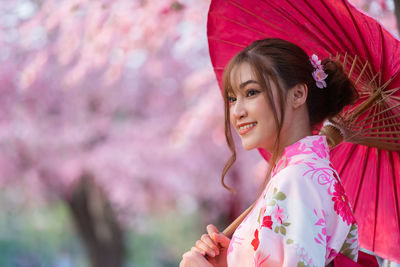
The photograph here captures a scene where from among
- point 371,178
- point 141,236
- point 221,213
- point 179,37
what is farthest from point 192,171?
point 141,236

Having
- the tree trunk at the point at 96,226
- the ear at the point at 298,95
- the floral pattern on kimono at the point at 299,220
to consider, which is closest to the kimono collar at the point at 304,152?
the floral pattern on kimono at the point at 299,220

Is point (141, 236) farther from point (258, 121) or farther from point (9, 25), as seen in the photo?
point (258, 121)

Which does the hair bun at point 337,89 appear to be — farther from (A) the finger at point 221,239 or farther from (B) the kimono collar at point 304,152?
(A) the finger at point 221,239

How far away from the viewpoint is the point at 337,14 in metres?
1.41

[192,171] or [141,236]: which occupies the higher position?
[141,236]

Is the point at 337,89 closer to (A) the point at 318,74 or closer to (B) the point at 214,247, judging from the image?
(A) the point at 318,74

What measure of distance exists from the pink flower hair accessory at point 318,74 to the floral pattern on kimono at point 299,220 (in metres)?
0.18

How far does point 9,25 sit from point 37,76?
72 cm

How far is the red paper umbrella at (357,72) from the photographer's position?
55.2 inches

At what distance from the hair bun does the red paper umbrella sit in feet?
0.14

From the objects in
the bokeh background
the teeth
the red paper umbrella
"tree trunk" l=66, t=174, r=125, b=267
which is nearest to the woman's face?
the teeth

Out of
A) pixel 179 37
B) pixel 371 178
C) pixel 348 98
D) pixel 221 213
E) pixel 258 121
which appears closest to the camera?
pixel 258 121

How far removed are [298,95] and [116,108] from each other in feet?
14.6

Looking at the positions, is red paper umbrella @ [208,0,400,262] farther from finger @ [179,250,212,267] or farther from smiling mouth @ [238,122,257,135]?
finger @ [179,250,212,267]
